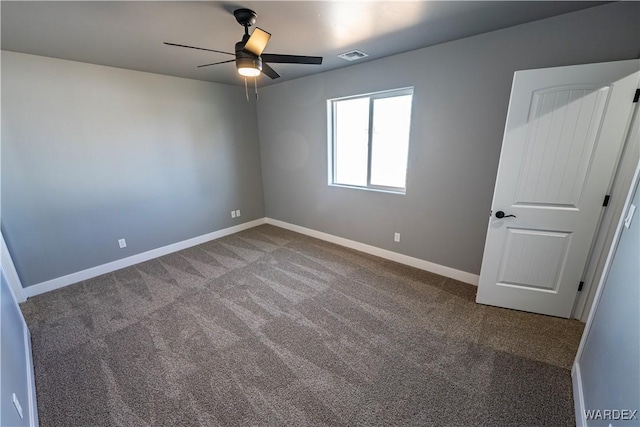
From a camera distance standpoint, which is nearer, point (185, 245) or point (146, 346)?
point (146, 346)

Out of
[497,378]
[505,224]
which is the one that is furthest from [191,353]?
[505,224]

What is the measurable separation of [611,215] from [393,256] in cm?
200

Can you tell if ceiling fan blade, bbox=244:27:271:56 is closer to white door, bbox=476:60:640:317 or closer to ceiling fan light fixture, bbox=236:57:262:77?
ceiling fan light fixture, bbox=236:57:262:77

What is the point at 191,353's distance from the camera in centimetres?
197

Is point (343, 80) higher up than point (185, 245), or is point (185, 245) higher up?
point (343, 80)

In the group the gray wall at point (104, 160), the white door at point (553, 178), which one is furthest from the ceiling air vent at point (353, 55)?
the gray wall at point (104, 160)

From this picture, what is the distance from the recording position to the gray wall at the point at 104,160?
2.58 m

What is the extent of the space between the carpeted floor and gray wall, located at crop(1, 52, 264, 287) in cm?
61

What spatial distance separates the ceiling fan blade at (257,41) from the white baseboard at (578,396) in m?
2.98

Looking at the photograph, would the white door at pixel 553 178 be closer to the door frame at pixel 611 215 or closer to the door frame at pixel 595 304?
the door frame at pixel 611 215

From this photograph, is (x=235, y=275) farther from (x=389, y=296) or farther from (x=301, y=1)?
(x=301, y=1)

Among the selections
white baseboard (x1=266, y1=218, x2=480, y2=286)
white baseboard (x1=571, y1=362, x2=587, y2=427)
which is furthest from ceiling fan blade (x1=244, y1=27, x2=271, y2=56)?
white baseboard (x1=571, y1=362, x2=587, y2=427)

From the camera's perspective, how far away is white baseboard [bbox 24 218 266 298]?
283cm

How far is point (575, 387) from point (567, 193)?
4.56 feet
